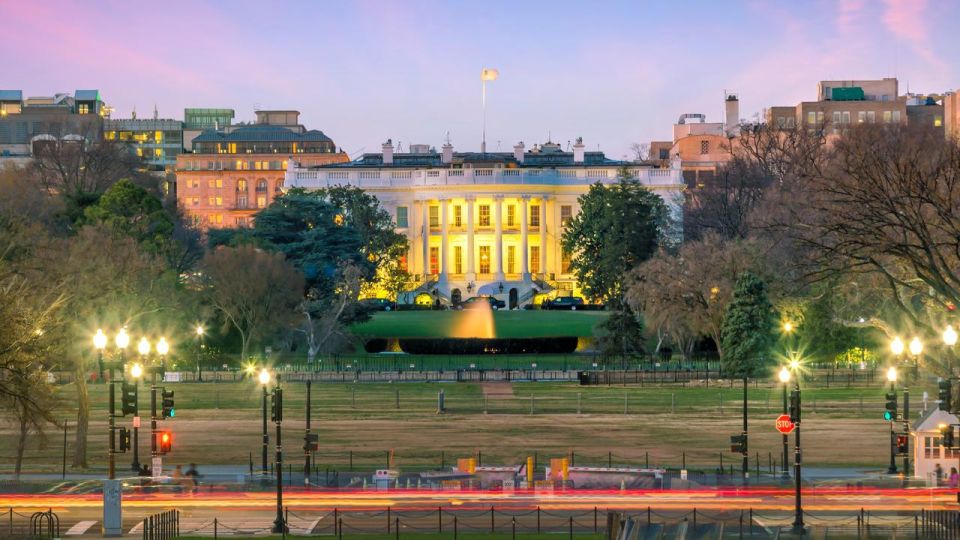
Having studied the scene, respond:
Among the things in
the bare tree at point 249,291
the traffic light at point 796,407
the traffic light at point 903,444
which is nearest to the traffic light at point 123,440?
the traffic light at point 796,407

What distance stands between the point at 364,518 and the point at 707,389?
49.0 m

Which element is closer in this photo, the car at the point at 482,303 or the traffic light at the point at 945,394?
the traffic light at the point at 945,394

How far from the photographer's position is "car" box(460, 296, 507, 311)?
147 m

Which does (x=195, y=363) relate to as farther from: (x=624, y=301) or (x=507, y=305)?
(x=507, y=305)

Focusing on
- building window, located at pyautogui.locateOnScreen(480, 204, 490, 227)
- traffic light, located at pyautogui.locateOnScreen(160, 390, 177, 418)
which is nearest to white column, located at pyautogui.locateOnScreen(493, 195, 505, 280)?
building window, located at pyautogui.locateOnScreen(480, 204, 490, 227)

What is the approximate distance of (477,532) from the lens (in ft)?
139

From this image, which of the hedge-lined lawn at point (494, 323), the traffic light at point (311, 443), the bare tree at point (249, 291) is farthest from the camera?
the hedge-lined lawn at point (494, 323)

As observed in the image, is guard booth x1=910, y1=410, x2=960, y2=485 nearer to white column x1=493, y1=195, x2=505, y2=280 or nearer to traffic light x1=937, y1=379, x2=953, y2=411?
traffic light x1=937, y1=379, x2=953, y2=411

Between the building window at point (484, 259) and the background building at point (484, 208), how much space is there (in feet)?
Result: 0.31

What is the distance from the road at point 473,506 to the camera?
4388cm

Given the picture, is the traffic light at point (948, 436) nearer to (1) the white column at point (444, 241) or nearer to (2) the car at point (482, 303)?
(2) the car at point (482, 303)

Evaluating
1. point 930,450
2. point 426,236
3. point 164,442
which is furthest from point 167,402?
point 426,236

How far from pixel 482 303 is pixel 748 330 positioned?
52.8 metres

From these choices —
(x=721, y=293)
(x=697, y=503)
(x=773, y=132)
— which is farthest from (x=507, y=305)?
(x=697, y=503)
